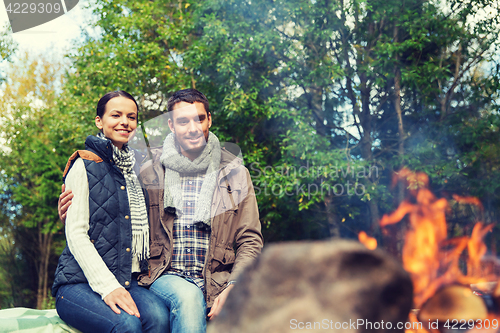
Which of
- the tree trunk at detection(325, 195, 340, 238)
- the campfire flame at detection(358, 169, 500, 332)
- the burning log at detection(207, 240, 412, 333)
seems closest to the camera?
the burning log at detection(207, 240, 412, 333)

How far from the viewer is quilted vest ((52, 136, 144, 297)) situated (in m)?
2.01

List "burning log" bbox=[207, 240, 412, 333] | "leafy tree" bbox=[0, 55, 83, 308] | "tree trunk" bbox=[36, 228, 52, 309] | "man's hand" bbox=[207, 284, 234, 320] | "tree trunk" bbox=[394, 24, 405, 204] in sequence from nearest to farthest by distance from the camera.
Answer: "burning log" bbox=[207, 240, 412, 333] < "man's hand" bbox=[207, 284, 234, 320] < "tree trunk" bbox=[394, 24, 405, 204] < "leafy tree" bbox=[0, 55, 83, 308] < "tree trunk" bbox=[36, 228, 52, 309]

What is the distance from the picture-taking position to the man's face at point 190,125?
2.48 metres

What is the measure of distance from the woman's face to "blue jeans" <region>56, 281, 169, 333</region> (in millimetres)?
837

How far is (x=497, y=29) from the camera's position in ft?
22.0

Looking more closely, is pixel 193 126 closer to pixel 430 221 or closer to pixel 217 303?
pixel 217 303

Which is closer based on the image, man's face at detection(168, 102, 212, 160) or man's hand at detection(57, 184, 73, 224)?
man's hand at detection(57, 184, 73, 224)

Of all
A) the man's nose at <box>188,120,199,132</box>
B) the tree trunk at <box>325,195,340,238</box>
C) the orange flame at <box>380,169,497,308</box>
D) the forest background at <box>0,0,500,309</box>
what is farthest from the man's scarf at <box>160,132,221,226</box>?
the tree trunk at <box>325,195,340,238</box>

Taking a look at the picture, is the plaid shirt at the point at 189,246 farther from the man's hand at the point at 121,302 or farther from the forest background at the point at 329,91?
the forest background at the point at 329,91

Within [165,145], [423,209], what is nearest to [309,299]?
[165,145]

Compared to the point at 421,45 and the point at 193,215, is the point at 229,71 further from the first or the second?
the point at 193,215

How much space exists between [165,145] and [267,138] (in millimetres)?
5675

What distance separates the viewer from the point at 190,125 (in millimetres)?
2480

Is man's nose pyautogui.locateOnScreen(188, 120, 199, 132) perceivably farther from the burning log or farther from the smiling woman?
the burning log
